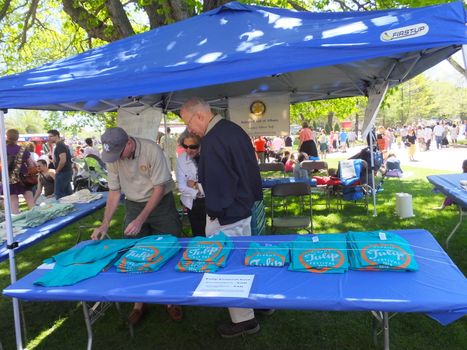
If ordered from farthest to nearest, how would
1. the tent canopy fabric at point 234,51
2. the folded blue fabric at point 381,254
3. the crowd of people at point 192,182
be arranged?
the crowd of people at point 192,182 → the tent canopy fabric at point 234,51 → the folded blue fabric at point 381,254

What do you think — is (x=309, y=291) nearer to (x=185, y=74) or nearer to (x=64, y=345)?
(x=185, y=74)

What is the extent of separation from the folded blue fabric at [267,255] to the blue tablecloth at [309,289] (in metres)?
0.05

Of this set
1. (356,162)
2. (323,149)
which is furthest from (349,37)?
(323,149)

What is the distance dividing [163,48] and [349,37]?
1447 mm

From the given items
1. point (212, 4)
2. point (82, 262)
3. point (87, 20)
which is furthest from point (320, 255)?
point (87, 20)

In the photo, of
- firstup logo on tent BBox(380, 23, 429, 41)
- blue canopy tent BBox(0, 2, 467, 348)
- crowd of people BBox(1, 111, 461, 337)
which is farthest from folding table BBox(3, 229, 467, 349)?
firstup logo on tent BBox(380, 23, 429, 41)

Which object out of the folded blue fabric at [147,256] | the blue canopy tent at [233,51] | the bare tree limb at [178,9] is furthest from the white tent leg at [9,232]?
the bare tree limb at [178,9]

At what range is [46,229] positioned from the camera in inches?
126

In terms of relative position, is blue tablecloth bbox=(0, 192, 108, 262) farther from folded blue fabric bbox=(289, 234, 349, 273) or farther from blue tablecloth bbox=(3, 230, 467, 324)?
folded blue fabric bbox=(289, 234, 349, 273)

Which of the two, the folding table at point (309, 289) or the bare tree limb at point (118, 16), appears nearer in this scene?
the folding table at point (309, 289)

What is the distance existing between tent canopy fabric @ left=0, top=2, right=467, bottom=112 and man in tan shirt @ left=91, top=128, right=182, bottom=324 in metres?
0.40

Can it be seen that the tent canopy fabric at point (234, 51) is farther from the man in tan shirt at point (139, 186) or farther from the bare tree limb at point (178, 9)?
the bare tree limb at point (178, 9)

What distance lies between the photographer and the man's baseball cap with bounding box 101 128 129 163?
2.61 meters

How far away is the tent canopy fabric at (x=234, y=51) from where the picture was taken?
197cm
